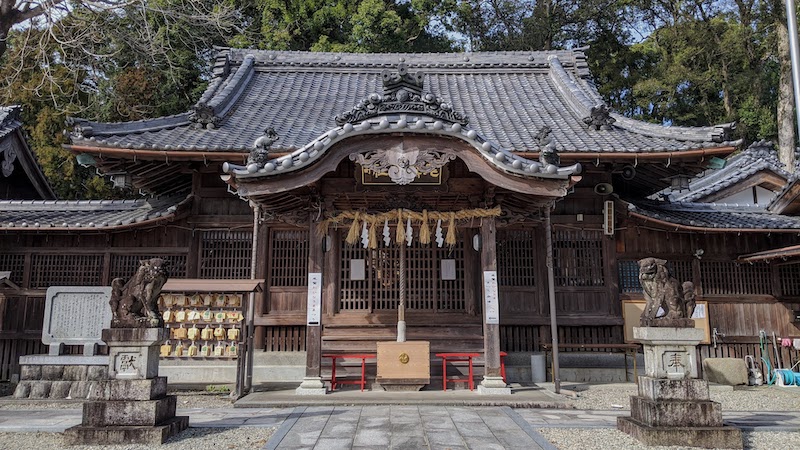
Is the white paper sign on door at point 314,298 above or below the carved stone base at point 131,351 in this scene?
above

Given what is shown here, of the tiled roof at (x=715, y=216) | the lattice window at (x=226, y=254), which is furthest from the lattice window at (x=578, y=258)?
the lattice window at (x=226, y=254)

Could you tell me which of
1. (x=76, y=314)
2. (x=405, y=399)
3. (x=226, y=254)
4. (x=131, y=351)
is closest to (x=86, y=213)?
(x=76, y=314)

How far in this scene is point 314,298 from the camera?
1044cm

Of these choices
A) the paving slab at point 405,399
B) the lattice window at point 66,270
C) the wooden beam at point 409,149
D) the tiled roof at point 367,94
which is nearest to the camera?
the paving slab at point 405,399

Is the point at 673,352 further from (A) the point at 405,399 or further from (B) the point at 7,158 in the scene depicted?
(B) the point at 7,158

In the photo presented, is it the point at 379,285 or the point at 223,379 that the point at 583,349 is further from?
the point at 223,379

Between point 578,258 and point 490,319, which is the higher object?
point 578,258

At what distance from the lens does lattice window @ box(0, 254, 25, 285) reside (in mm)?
13211

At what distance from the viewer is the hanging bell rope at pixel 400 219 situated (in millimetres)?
10711

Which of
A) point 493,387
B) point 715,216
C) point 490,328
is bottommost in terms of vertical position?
point 493,387

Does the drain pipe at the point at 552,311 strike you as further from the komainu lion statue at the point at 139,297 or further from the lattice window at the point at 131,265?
the lattice window at the point at 131,265

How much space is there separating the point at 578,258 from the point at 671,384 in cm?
616

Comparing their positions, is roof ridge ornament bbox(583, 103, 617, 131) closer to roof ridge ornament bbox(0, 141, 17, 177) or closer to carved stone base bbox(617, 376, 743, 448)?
carved stone base bbox(617, 376, 743, 448)

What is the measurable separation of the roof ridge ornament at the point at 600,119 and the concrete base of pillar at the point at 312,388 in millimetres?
9191
